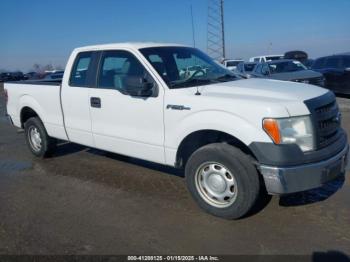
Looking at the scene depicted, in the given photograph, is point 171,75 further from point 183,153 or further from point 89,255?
point 89,255

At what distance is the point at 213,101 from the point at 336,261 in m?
1.92

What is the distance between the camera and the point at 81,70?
5777 mm

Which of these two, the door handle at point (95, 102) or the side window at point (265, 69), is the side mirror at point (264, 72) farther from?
the door handle at point (95, 102)

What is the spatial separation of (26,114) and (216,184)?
4601 mm

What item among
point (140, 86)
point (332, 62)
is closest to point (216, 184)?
point (140, 86)

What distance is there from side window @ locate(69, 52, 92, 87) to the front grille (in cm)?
330

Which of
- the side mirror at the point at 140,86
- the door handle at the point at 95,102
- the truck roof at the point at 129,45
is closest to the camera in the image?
the side mirror at the point at 140,86

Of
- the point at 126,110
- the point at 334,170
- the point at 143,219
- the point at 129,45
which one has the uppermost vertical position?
the point at 129,45

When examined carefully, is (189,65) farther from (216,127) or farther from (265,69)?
(265,69)

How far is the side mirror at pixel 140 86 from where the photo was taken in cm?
449

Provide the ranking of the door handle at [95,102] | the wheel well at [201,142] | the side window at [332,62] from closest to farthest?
the wheel well at [201,142] < the door handle at [95,102] < the side window at [332,62]

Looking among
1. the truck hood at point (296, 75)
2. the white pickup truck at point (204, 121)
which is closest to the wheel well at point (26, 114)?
the white pickup truck at point (204, 121)

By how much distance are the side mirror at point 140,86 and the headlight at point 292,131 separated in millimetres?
1577

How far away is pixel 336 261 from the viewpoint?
324 cm
